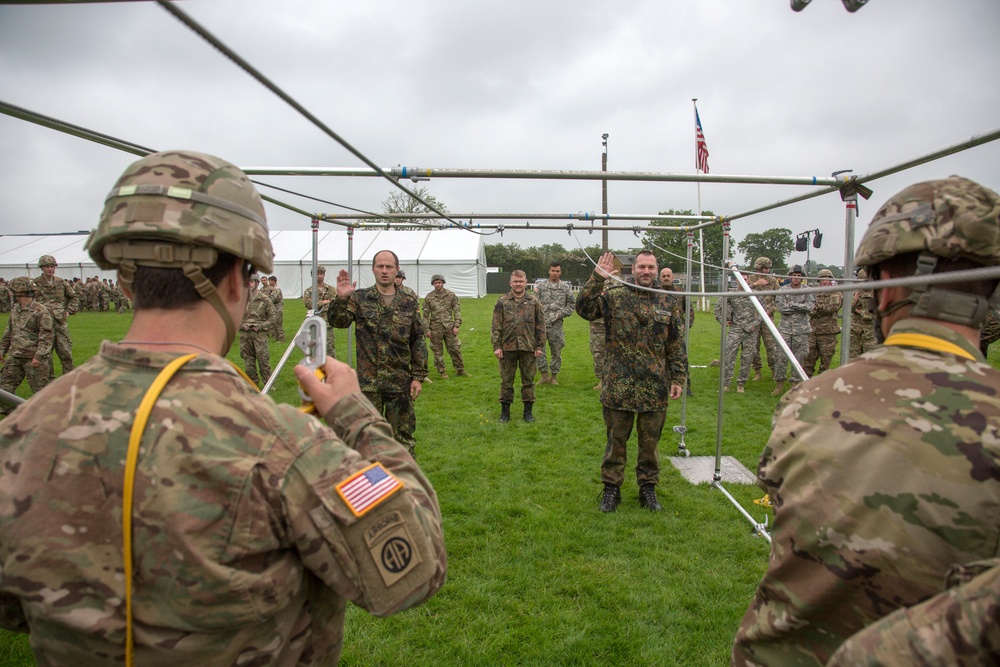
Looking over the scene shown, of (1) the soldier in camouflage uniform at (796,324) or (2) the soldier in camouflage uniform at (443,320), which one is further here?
(2) the soldier in camouflage uniform at (443,320)

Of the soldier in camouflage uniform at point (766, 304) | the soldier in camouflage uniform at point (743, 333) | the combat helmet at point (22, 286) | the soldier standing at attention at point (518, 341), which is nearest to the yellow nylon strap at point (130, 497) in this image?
the soldier standing at attention at point (518, 341)

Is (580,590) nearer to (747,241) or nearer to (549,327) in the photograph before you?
(549,327)

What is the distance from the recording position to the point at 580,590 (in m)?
3.78

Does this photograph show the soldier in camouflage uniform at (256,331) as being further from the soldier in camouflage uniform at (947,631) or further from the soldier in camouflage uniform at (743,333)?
the soldier in camouflage uniform at (947,631)

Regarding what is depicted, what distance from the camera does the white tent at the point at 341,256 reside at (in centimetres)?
3225

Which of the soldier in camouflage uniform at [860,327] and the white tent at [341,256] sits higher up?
the white tent at [341,256]

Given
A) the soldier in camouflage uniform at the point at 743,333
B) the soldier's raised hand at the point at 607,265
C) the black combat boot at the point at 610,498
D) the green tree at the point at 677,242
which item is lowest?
the black combat boot at the point at 610,498

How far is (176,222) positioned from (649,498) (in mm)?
4736

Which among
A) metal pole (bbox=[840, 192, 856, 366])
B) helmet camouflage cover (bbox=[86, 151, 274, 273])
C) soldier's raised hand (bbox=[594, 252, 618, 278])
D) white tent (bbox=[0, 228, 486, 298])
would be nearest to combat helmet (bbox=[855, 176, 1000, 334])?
helmet camouflage cover (bbox=[86, 151, 274, 273])

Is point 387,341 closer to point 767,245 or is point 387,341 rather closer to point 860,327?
point 860,327

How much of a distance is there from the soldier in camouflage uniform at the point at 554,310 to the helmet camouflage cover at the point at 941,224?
899 centimetres

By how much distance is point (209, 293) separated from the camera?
126cm

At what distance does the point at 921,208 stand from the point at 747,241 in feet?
142

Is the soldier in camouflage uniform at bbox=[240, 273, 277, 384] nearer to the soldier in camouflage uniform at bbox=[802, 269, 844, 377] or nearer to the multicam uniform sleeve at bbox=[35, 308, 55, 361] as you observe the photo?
the multicam uniform sleeve at bbox=[35, 308, 55, 361]
